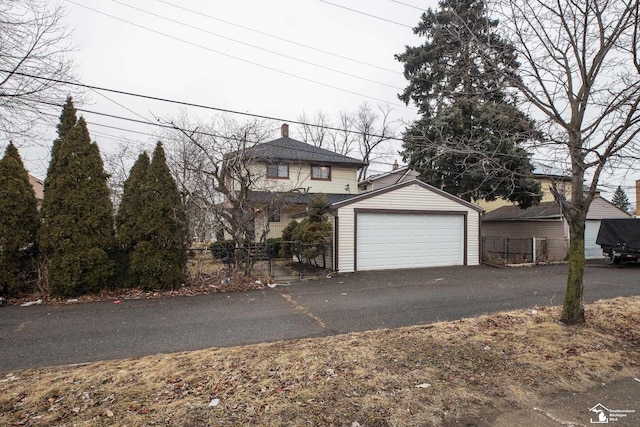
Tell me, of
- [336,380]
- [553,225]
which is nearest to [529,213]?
[553,225]

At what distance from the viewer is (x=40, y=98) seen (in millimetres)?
8117

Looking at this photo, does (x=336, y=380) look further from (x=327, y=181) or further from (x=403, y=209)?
(x=327, y=181)

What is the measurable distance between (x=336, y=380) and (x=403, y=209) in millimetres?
9673

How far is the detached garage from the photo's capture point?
39.0 feet

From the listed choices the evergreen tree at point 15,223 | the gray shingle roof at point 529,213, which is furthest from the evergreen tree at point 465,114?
the evergreen tree at point 15,223

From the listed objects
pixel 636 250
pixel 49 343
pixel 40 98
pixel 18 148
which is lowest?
pixel 49 343

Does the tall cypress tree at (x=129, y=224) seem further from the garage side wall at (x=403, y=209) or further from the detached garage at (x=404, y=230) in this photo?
the garage side wall at (x=403, y=209)

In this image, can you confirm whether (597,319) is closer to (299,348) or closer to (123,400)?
(299,348)

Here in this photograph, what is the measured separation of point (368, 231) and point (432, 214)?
9.22ft

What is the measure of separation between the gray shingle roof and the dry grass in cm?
1365

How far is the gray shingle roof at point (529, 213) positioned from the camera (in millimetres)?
17031

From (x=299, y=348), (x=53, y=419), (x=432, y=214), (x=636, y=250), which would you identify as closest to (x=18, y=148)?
(x=53, y=419)

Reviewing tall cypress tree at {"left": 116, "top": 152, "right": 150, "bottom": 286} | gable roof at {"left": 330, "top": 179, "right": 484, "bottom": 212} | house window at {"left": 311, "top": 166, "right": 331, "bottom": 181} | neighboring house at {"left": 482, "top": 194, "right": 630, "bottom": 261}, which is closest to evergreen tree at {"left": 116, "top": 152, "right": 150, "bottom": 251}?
tall cypress tree at {"left": 116, "top": 152, "right": 150, "bottom": 286}

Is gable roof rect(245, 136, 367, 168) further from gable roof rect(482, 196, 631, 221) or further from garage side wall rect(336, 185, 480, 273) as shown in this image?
gable roof rect(482, 196, 631, 221)
